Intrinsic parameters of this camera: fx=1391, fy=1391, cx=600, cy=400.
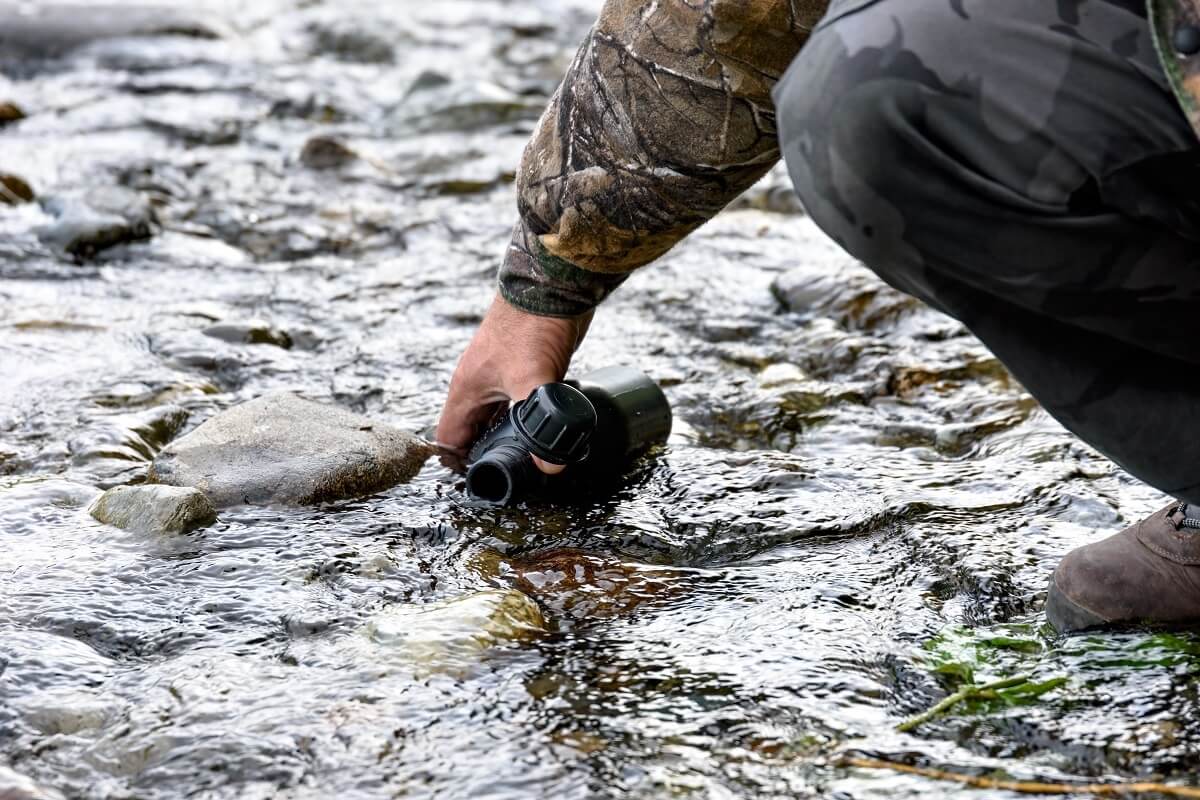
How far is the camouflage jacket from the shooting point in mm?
2383

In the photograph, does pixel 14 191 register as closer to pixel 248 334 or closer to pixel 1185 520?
pixel 248 334

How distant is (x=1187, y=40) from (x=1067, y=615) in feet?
2.93

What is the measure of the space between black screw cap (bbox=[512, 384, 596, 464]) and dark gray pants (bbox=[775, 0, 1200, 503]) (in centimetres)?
76

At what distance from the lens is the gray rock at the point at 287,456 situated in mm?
2689

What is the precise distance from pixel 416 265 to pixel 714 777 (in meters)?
2.96

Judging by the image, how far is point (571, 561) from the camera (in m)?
2.43

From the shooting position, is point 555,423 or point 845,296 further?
point 845,296

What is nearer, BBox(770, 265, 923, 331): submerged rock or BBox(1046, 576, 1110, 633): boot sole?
BBox(1046, 576, 1110, 633): boot sole

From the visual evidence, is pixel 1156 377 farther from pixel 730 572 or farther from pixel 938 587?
pixel 730 572

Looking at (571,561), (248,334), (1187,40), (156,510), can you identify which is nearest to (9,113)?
(248,334)

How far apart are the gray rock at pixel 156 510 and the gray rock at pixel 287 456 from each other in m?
0.09

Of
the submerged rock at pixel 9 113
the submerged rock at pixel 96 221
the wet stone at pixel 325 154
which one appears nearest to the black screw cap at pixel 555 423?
the submerged rock at pixel 96 221

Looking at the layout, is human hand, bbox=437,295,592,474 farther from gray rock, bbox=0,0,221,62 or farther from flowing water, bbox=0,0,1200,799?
gray rock, bbox=0,0,221,62

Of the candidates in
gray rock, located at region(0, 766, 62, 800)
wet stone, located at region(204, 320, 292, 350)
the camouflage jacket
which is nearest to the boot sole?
the camouflage jacket
